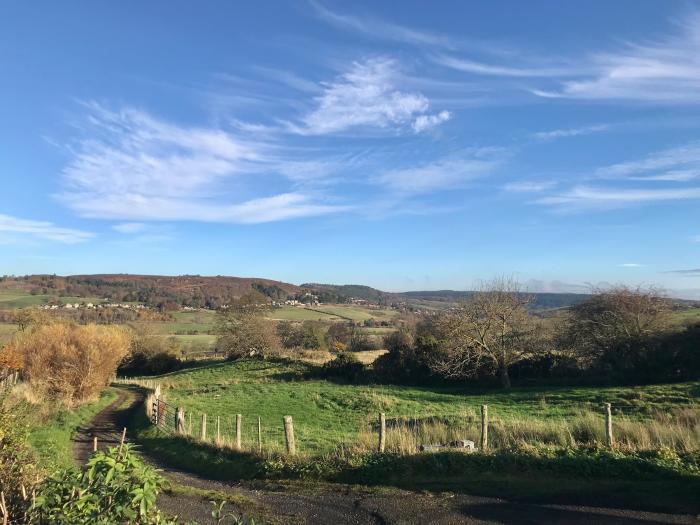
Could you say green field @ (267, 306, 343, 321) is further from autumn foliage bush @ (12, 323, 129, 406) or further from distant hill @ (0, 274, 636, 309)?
autumn foliage bush @ (12, 323, 129, 406)

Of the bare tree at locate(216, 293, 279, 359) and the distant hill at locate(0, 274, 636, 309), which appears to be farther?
the distant hill at locate(0, 274, 636, 309)

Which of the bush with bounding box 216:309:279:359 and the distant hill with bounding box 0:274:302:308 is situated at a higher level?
the distant hill with bounding box 0:274:302:308

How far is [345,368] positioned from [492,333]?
13.5 metres

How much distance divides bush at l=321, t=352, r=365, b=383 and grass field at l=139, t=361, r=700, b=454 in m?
6.82

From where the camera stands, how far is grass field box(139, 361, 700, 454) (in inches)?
699

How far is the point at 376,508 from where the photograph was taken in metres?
8.95

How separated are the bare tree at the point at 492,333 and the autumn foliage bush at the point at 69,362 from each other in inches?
916

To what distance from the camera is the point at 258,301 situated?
6247cm

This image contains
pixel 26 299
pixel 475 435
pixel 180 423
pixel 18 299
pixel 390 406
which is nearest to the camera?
pixel 475 435

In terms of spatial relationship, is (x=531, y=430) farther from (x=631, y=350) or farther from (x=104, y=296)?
(x=104, y=296)

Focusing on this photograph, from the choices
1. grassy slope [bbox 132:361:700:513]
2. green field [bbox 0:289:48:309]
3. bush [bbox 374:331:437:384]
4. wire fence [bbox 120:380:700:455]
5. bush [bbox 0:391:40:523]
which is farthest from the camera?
green field [bbox 0:289:48:309]

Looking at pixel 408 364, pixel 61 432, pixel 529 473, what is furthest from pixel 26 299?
pixel 529 473

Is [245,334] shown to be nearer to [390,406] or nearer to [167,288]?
[390,406]

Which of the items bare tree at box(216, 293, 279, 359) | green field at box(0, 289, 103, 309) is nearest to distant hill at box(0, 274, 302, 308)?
green field at box(0, 289, 103, 309)
